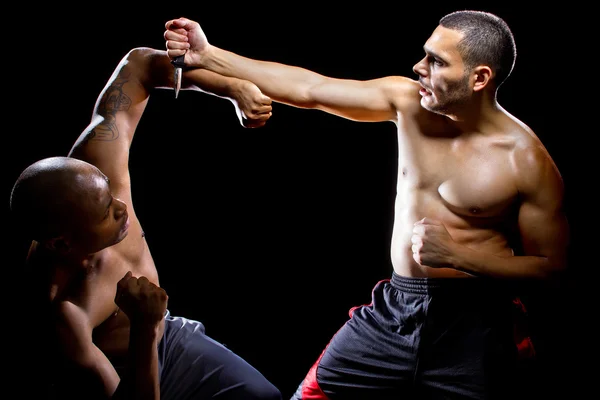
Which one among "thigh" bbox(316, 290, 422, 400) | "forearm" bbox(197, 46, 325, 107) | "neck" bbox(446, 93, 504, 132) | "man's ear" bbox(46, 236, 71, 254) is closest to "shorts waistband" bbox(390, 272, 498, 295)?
"thigh" bbox(316, 290, 422, 400)

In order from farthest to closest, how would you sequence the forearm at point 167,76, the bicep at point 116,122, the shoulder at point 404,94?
the shoulder at point 404,94, the forearm at point 167,76, the bicep at point 116,122

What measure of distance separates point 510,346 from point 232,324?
4.85 ft

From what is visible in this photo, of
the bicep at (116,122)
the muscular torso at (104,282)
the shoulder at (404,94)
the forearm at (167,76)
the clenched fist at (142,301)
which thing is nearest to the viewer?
the clenched fist at (142,301)

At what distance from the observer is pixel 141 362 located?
174 cm

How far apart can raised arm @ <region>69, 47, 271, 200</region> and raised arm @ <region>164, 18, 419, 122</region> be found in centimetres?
7

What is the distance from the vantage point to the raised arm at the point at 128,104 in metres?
2.09

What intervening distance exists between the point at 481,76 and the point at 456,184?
1.14 feet

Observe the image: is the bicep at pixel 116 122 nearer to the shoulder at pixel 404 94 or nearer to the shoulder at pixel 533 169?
the shoulder at pixel 404 94

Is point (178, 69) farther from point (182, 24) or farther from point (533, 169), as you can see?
point (533, 169)

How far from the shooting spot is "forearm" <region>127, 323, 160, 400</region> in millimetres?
1737

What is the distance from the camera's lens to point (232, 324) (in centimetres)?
327

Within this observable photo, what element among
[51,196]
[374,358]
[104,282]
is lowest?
[374,358]

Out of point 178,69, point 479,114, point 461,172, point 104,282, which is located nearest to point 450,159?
point 461,172

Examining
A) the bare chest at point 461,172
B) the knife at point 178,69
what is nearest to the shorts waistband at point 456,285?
the bare chest at point 461,172
